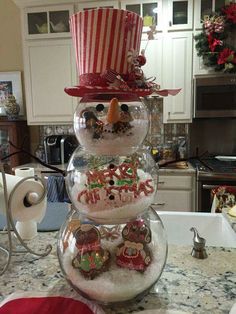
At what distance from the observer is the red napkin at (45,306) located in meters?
0.57

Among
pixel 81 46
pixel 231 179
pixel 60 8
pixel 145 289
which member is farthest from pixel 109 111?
pixel 60 8

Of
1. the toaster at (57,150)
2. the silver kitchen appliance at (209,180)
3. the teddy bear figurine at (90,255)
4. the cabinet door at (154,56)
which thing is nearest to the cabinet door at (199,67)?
the cabinet door at (154,56)

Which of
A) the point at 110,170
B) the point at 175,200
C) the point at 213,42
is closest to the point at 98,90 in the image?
the point at 110,170

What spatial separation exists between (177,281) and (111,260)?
0.20 metres

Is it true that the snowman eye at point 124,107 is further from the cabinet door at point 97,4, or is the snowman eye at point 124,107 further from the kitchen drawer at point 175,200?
the cabinet door at point 97,4

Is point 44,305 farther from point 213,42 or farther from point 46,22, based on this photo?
point 46,22

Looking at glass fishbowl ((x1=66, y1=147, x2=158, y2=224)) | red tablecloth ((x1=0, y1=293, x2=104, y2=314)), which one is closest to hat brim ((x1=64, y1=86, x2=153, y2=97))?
glass fishbowl ((x1=66, y1=147, x2=158, y2=224))

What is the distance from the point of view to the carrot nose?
571 millimetres

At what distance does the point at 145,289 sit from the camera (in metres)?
0.60

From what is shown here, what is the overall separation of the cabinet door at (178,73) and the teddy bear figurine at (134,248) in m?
2.19

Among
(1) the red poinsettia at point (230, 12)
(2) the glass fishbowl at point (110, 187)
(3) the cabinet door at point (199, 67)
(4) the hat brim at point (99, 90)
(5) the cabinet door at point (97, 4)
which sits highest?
(5) the cabinet door at point (97, 4)

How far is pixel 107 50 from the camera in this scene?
1.94 ft

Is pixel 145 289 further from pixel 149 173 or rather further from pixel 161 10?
pixel 161 10

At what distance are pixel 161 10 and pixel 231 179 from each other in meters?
1.65
